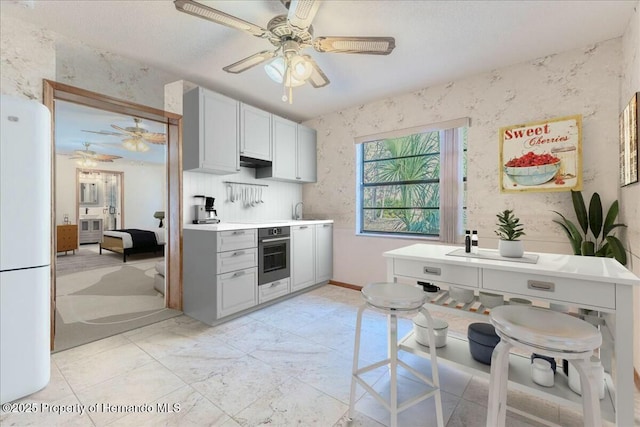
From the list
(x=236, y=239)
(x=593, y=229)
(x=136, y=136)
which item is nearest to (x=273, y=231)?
(x=236, y=239)

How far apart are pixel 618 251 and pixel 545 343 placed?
1827 mm

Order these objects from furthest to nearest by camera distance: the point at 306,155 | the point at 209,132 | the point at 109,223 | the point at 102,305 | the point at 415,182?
1. the point at 109,223
2. the point at 306,155
3. the point at 415,182
4. the point at 102,305
5. the point at 209,132

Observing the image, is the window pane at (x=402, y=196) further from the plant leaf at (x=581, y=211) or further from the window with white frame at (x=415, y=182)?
the plant leaf at (x=581, y=211)

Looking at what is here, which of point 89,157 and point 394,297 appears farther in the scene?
point 89,157

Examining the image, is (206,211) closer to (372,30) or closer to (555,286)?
(372,30)

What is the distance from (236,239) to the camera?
2822mm

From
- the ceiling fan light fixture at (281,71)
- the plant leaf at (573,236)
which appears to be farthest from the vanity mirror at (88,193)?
the plant leaf at (573,236)

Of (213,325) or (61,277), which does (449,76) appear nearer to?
(213,325)

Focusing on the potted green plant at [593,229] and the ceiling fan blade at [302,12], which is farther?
the potted green plant at [593,229]

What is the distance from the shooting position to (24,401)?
163 cm

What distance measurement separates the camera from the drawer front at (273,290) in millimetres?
3094

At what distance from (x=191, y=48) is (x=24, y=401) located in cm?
277

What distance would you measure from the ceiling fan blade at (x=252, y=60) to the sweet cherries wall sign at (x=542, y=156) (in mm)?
2393

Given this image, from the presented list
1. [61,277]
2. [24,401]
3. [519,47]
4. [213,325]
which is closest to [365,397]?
[213,325]
